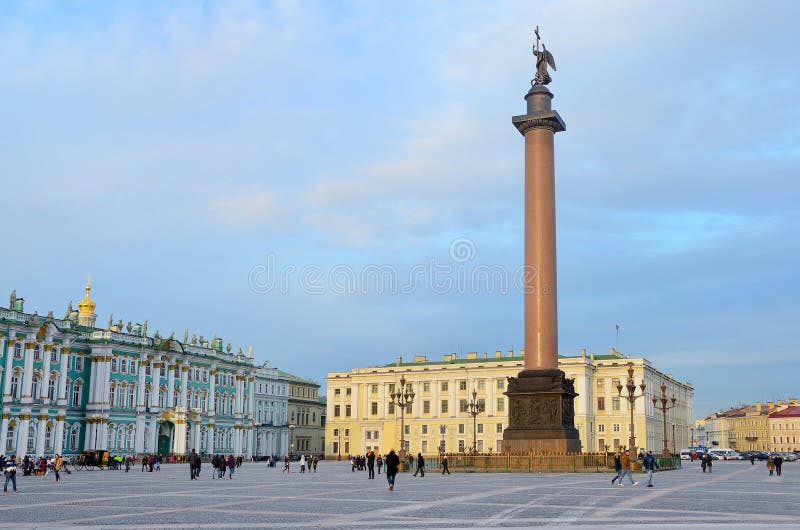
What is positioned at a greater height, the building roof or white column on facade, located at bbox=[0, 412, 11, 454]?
the building roof

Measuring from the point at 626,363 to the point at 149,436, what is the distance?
203ft

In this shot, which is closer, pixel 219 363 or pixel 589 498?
pixel 589 498

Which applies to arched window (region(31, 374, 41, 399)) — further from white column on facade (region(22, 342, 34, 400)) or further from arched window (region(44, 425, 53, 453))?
arched window (region(44, 425, 53, 453))

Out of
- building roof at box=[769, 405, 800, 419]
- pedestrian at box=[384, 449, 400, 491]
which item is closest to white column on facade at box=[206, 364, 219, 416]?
pedestrian at box=[384, 449, 400, 491]

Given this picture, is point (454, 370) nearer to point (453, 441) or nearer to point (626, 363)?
point (453, 441)

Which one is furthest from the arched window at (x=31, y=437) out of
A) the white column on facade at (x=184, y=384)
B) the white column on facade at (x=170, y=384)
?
the white column on facade at (x=184, y=384)

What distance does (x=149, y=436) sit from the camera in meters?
93.8

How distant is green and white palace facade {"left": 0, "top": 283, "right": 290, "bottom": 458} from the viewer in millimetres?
78438

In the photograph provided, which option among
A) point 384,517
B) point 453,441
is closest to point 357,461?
point 384,517

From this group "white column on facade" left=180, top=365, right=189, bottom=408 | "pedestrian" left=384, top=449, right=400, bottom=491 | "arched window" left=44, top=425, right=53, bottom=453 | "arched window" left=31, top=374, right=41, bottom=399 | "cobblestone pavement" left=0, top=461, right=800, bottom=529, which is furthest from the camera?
"white column on facade" left=180, top=365, right=189, bottom=408

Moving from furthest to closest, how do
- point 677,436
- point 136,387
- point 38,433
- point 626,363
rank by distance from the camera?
point 677,436 → point 626,363 → point 136,387 → point 38,433

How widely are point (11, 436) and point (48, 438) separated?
4657 millimetres

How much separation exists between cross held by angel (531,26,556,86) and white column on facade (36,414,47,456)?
2235 inches

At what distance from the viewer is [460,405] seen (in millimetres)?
121188
